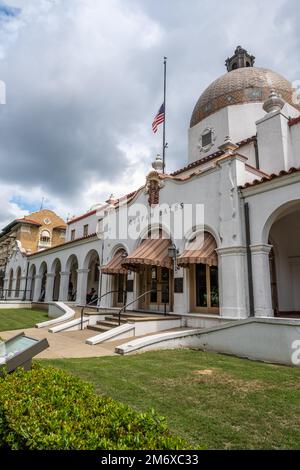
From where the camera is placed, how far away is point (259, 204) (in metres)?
10.7

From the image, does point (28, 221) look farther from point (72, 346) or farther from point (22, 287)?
point (72, 346)

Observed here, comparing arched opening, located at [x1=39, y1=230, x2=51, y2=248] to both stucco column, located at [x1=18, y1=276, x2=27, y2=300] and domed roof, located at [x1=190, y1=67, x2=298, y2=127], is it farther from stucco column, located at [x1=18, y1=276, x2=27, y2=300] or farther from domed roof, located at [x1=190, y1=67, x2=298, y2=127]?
domed roof, located at [x1=190, y1=67, x2=298, y2=127]

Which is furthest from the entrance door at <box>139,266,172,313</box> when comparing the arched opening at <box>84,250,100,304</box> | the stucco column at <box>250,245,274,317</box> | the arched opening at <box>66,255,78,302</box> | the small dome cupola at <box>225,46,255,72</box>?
the small dome cupola at <box>225,46,255,72</box>

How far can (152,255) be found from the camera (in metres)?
13.4

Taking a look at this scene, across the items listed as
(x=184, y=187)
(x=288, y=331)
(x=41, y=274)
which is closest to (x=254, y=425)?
(x=288, y=331)

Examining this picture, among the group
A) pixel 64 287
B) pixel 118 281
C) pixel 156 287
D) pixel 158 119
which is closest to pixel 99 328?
pixel 156 287

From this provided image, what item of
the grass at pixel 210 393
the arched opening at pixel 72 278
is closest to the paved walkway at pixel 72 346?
the grass at pixel 210 393

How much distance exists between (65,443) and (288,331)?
6835mm

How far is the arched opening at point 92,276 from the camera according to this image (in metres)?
22.0

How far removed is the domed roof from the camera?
1969cm

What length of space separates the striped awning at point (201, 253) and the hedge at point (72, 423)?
7986 mm

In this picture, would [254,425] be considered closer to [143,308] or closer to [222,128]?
[143,308]

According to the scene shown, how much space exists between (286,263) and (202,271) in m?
4.00
